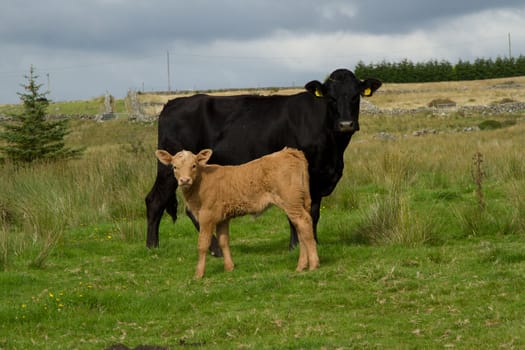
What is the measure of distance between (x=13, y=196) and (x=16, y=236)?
3.63 m

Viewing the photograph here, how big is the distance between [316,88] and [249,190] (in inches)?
82.0

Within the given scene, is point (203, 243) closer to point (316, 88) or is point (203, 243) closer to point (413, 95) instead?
point (316, 88)

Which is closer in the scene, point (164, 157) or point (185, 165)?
point (185, 165)

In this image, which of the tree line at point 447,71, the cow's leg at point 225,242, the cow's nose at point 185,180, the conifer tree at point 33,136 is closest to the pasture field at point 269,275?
the cow's leg at point 225,242

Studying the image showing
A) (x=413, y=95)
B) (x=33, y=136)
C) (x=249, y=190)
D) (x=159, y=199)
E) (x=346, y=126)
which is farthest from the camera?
(x=413, y=95)

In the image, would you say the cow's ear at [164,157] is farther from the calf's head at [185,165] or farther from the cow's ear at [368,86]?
the cow's ear at [368,86]

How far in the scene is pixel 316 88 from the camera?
10867 millimetres

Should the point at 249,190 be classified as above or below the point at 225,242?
above

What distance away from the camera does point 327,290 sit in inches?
338

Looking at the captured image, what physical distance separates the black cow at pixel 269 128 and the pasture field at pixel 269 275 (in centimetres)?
89

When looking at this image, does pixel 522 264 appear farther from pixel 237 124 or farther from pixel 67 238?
pixel 67 238

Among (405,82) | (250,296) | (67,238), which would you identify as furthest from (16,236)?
(405,82)

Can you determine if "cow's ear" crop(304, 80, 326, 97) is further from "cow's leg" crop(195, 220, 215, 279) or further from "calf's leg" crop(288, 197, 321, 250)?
"cow's leg" crop(195, 220, 215, 279)

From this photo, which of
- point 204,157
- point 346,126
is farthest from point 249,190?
point 346,126
